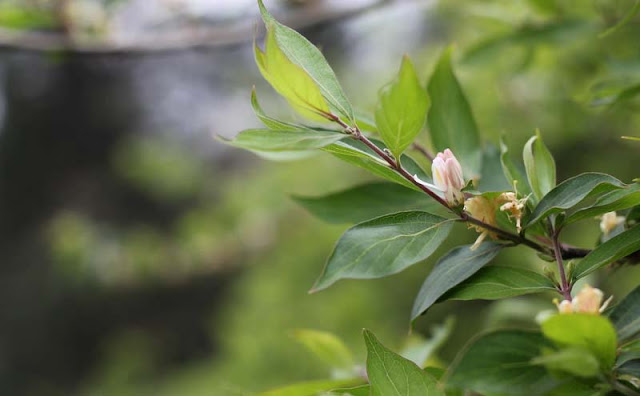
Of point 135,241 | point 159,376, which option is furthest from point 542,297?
point 159,376

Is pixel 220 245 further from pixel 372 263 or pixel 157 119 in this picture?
pixel 157 119

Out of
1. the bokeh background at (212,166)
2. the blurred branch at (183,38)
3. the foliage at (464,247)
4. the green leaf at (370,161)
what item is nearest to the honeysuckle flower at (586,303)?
the foliage at (464,247)

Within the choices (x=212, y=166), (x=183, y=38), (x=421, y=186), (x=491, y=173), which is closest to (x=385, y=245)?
(x=421, y=186)

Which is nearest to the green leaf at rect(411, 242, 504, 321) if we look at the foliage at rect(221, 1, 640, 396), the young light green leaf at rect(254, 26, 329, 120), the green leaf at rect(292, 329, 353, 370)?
the foliage at rect(221, 1, 640, 396)


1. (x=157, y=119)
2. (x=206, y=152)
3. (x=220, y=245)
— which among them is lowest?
(x=220, y=245)

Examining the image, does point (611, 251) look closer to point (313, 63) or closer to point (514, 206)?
point (514, 206)
